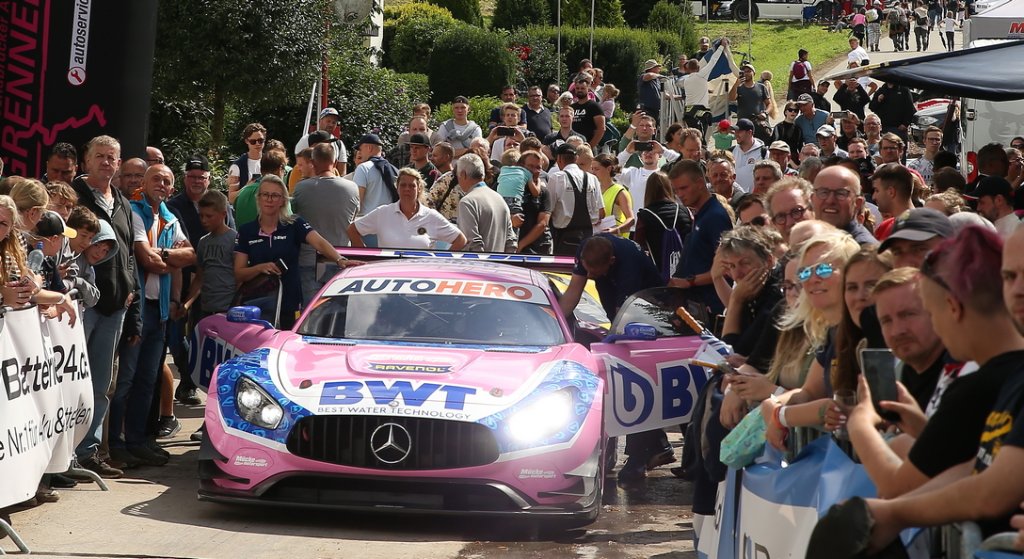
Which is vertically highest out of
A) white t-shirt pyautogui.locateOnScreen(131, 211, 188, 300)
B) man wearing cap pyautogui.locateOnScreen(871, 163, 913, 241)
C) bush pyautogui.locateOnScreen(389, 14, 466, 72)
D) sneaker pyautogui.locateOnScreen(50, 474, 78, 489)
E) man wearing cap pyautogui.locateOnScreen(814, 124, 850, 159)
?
bush pyautogui.locateOnScreen(389, 14, 466, 72)

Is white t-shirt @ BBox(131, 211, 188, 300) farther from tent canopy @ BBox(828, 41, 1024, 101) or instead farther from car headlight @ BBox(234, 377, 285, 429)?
tent canopy @ BBox(828, 41, 1024, 101)

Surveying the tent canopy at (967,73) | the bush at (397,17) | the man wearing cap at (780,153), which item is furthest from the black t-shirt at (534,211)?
the bush at (397,17)

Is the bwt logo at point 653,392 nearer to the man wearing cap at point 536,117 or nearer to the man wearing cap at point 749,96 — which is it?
the man wearing cap at point 536,117

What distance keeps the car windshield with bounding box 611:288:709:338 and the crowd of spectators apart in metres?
0.31

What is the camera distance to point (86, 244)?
8.92m

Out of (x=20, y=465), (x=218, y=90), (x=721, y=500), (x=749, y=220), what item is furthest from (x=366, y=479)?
(x=218, y=90)

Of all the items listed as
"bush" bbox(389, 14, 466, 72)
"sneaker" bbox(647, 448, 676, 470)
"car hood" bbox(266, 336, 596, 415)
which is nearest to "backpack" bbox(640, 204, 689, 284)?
"sneaker" bbox(647, 448, 676, 470)

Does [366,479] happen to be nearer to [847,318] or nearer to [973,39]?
[847,318]

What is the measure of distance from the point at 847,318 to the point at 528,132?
14887 mm

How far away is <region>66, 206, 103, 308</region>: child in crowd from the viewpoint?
873cm

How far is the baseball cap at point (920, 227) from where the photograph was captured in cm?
489

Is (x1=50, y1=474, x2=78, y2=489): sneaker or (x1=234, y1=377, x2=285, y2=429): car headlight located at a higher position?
(x1=234, y1=377, x2=285, y2=429): car headlight

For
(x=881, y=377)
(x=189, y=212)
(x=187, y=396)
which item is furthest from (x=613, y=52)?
(x=881, y=377)

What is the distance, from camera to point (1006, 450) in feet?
10.3
